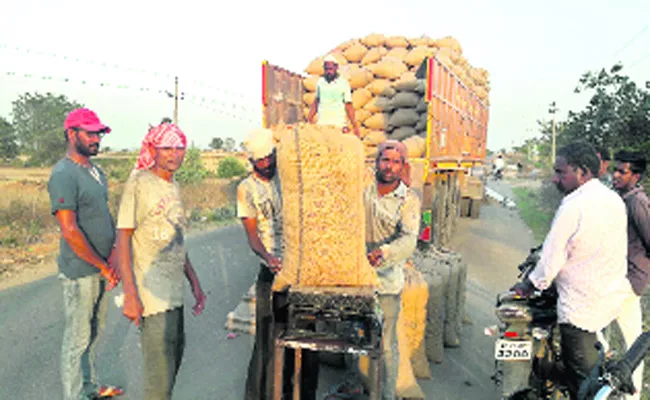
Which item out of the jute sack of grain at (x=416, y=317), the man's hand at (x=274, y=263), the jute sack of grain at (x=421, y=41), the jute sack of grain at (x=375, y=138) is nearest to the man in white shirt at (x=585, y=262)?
the jute sack of grain at (x=416, y=317)

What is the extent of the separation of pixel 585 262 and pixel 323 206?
4.93 ft

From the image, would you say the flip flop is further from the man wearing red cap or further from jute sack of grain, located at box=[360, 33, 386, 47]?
jute sack of grain, located at box=[360, 33, 386, 47]

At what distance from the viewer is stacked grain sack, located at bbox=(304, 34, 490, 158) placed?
6.43 metres

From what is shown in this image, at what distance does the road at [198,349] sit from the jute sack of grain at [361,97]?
9.42ft

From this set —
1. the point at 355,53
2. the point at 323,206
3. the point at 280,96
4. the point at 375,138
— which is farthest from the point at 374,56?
the point at 323,206

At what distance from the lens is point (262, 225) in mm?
2861

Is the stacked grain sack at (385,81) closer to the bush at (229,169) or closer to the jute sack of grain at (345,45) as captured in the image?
the jute sack of grain at (345,45)

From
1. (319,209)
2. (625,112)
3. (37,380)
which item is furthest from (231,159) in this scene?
(319,209)

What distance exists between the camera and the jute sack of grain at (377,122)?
6602mm

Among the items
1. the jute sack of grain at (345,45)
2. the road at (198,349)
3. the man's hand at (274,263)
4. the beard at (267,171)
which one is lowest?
the road at (198,349)

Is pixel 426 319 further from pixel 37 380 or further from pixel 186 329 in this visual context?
pixel 37 380

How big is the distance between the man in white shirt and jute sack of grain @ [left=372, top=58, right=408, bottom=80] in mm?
4435

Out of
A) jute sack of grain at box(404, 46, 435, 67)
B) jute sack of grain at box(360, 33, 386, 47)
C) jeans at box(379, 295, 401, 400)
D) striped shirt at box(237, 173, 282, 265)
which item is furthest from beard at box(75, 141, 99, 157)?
jute sack of grain at box(360, 33, 386, 47)

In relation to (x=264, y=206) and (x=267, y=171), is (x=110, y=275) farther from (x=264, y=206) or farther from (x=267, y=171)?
(x=267, y=171)
